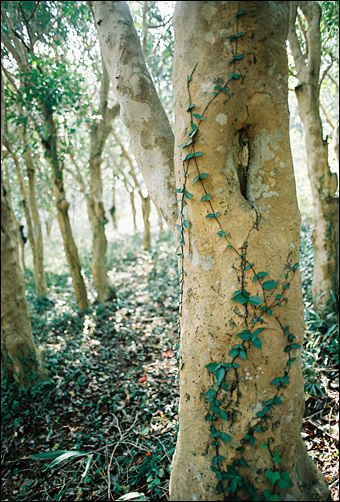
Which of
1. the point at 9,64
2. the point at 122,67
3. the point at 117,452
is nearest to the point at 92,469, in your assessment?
the point at 117,452

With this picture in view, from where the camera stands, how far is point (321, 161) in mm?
4859

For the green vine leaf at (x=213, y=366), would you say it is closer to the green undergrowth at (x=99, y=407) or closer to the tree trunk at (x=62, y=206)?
the green undergrowth at (x=99, y=407)

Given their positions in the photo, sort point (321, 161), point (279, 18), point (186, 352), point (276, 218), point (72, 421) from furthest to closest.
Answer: point (321, 161) < point (72, 421) < point (186, 352) < point (276, 218) < point (279, 18)

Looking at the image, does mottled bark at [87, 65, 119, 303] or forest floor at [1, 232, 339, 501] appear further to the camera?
mottled bark at [87, 65, 119, 303]

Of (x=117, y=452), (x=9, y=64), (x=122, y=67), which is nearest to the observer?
(x=122, y=67)

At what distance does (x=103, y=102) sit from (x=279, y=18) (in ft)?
20.4

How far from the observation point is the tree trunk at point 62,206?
6121 millimetres

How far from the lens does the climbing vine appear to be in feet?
5.53

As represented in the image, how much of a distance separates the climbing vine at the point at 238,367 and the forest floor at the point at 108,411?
42.3 inches

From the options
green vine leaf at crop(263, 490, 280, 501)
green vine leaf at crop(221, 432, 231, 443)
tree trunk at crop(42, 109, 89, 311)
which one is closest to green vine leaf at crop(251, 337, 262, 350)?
green vine leaf at crop(221, 432, 231, 443)

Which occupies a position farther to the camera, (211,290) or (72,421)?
(72,421)

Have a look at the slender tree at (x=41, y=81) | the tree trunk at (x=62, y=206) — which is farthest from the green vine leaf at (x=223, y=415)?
the tree trunk at (x=62, y=206)

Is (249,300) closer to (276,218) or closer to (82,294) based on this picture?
(276,218)

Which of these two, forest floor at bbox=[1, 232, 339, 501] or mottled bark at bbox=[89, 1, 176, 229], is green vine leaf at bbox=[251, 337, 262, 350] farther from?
forest floor at bbox=[1, 232, 339, 501]
